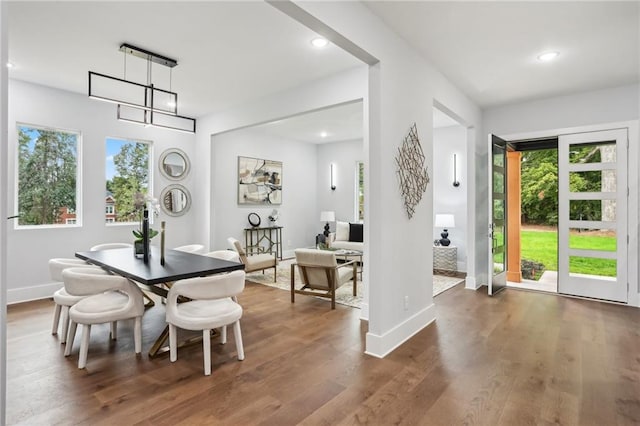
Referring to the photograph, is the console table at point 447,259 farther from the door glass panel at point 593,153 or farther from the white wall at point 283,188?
the white wall at point 283,188

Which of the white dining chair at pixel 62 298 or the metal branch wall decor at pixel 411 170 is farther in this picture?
the metal branch wall decor at pixel 411 170

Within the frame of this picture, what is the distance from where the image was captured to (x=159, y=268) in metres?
2.90

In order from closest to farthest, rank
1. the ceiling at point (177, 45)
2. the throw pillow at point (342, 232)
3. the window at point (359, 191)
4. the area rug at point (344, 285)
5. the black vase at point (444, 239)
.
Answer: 1. the ceiling at point (177, 45)
2. the area rug at point (344, 285)
3. the black vase at point (444, 239)
4. the throw pillow at point (342, 232)
5. the window at point (359, 191)

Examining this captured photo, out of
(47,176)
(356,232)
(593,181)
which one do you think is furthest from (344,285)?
(47,176)

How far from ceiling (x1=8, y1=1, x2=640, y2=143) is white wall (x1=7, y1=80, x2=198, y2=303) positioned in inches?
11.7

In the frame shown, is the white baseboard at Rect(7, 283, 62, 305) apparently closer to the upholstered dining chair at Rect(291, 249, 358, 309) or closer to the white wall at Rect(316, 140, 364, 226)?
the upholstered dining chair at Rect(291, 249, 358, 309)

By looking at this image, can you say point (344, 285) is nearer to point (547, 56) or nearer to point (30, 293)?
point (547, 56)

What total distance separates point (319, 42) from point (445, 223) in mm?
4354

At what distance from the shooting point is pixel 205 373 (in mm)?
2498

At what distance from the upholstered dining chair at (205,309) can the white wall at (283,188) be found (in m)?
3.16

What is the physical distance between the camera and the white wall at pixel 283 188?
21.8 ft

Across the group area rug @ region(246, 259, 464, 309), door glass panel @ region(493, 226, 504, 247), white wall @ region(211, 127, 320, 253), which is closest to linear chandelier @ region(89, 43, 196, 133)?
white wall @ region(211, 127, 320, 253)

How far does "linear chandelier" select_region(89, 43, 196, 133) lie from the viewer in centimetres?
330

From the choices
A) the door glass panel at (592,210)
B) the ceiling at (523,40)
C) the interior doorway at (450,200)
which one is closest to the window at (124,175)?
the ceiling at (523,40)
